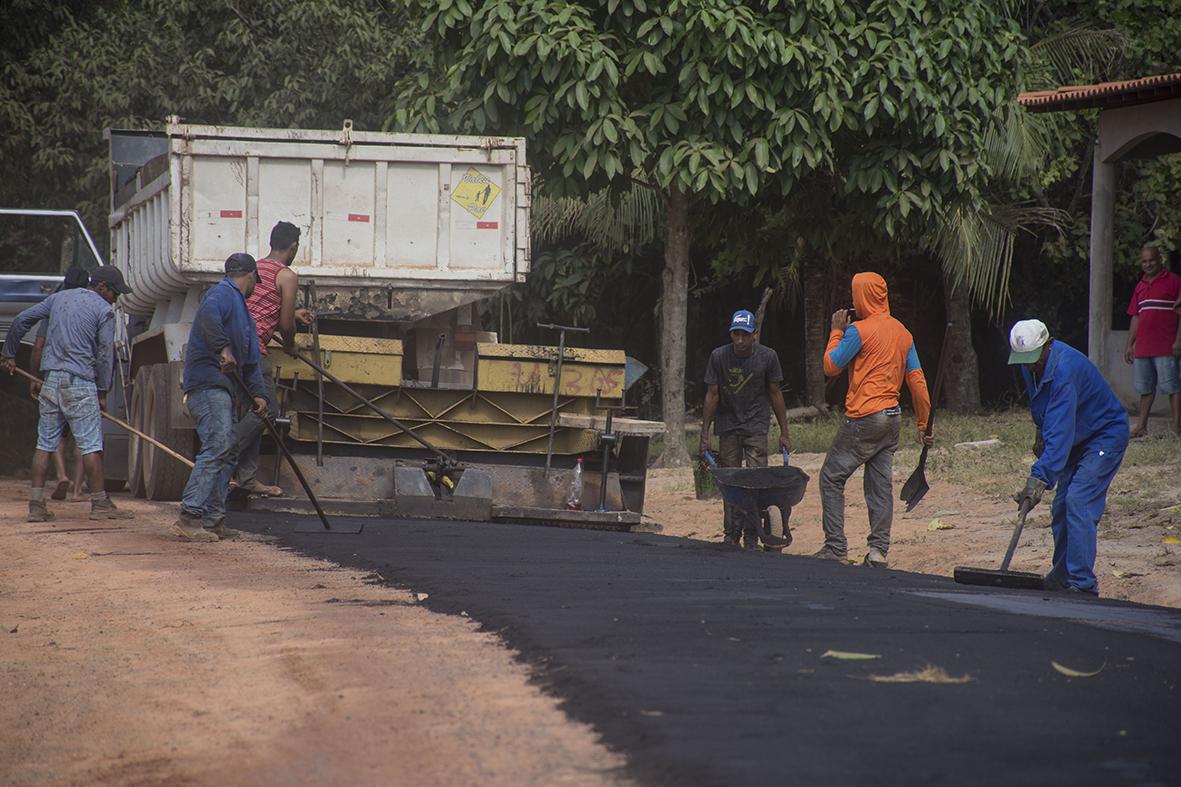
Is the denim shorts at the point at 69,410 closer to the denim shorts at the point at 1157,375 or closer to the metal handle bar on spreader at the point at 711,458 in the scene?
the metal handle bar on spreader at the point at 711,458

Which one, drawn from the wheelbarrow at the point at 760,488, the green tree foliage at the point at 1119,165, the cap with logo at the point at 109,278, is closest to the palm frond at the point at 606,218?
the green tree foliage at the point at 1119,165

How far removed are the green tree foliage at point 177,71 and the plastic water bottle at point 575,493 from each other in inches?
375

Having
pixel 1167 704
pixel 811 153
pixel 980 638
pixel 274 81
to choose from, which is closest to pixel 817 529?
pixel 811 153

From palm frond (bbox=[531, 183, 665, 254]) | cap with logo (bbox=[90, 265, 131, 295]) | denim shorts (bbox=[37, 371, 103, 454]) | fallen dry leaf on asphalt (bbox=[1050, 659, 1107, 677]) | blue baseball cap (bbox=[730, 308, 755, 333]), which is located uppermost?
palm frond (bbox=[531, 183, 665, 254])

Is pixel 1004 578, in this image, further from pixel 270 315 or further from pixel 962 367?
pixel 962 367

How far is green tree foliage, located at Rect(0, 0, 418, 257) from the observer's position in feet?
62.3

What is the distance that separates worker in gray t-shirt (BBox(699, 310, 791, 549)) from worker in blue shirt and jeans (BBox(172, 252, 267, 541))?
3.06m

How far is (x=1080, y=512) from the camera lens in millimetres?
7648

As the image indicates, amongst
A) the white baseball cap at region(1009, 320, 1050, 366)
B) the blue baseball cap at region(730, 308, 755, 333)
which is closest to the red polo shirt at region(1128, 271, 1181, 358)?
the blue baseball cap at region(730, 308, 755, 333)

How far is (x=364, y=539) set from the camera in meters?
8.93

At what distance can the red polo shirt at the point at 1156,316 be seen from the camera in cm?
1329

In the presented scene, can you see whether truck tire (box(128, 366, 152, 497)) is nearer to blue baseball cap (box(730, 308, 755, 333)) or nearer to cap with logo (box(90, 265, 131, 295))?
cap with logo (box(90, 265, 131, 295))

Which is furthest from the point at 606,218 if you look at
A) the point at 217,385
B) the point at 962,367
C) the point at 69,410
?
the point at 217,385

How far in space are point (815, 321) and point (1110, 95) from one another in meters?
5.99
